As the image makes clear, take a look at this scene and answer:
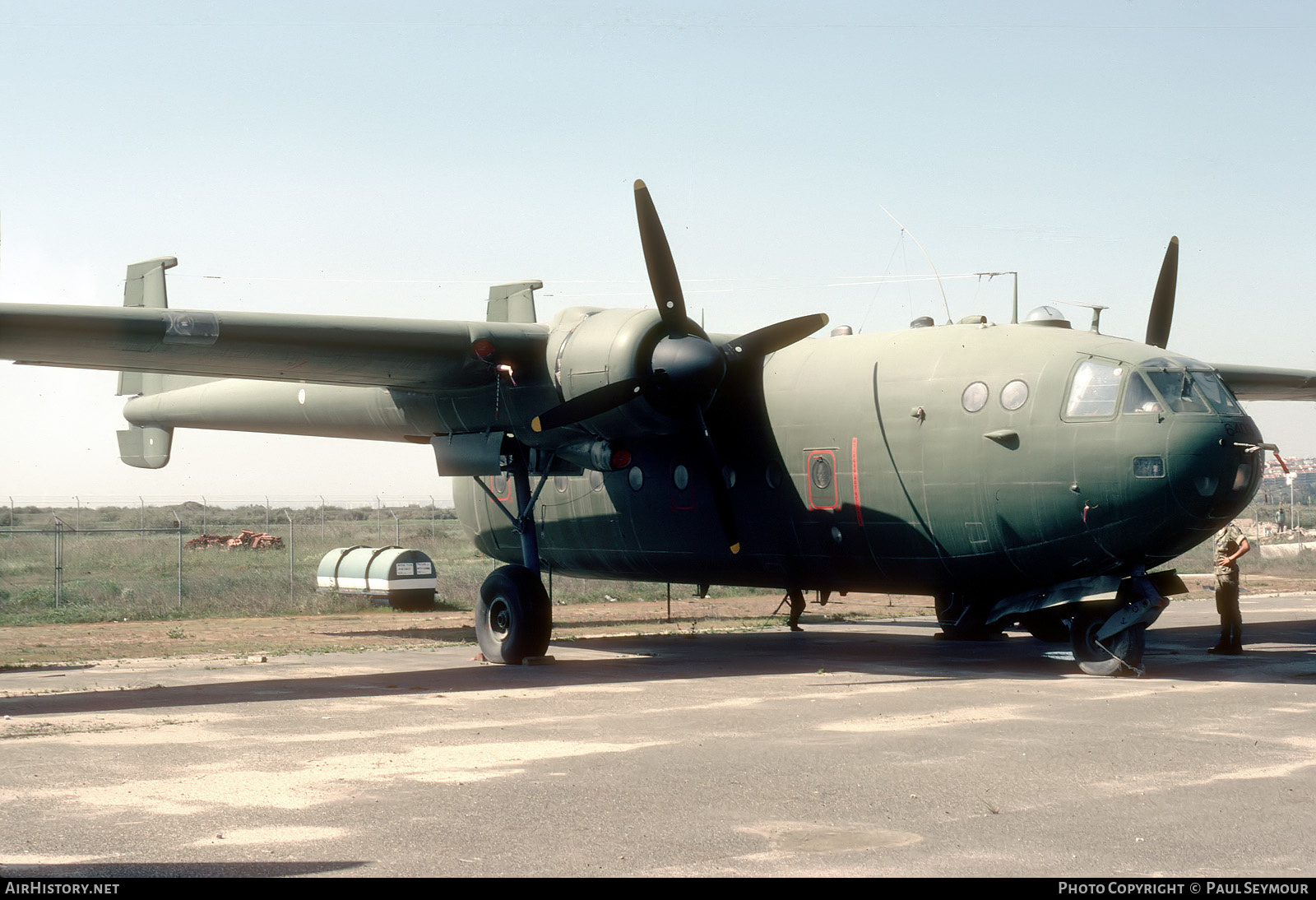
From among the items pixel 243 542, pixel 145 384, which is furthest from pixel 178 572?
pixel 243 542

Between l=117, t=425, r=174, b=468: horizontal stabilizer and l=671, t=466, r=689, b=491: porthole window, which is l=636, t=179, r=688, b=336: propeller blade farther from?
l=117, t=425, r=174, b=468: horizontal stabilizer

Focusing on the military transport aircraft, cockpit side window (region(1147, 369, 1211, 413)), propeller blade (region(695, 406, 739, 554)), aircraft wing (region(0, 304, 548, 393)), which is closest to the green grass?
the military transport aircraft

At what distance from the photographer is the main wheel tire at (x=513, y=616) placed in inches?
701

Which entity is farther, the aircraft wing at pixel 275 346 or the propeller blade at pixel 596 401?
the propeller blade at pixel 596 401

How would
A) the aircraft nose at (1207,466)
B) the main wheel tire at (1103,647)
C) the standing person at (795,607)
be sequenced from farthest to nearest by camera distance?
1. the standing person at (795,607)
2. the main wheel tire at (1103,647)
3. the aircraft nose at (1207,466)

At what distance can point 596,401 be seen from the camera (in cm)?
1634

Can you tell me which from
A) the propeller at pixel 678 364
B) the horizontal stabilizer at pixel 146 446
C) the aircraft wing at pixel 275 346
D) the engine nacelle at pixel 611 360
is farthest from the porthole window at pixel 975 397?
the horizontal stabilizer at pixel 146 446

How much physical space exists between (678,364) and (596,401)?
119 cm

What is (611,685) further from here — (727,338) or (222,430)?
(222,430)

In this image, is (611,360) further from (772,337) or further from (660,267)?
(772,337)

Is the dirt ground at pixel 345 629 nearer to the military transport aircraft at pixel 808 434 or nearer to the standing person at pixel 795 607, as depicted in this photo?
the standing person at pixel 795 607

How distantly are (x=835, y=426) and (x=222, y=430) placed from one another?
12.8 metres

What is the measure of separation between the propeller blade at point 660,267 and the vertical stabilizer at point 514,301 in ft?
13.9

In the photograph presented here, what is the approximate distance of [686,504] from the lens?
18.8 m
